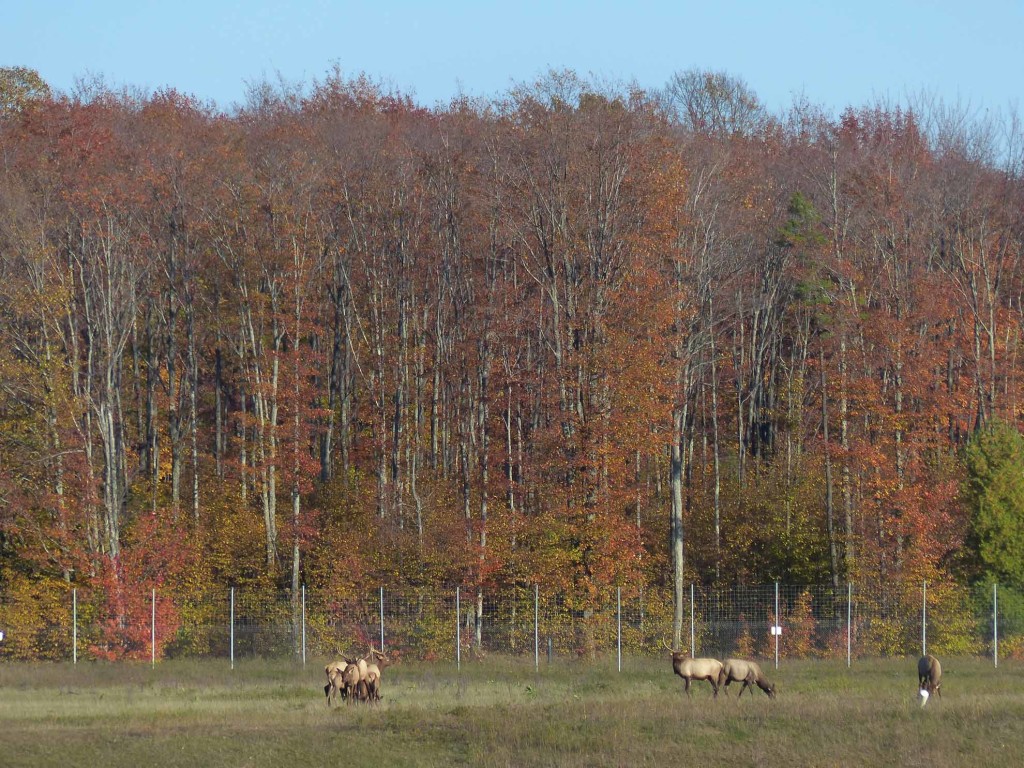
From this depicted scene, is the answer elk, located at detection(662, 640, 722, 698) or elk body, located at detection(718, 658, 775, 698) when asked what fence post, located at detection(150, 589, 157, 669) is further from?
elk body, located at detection(718, 658, 775, 698)

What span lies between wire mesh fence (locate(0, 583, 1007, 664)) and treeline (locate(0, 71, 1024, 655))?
3.55 feet

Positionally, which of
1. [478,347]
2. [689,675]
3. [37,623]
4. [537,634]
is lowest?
[537,634]

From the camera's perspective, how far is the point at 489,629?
119 feet

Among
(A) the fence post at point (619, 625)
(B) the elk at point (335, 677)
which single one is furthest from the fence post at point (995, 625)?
(B) the elk at point (335, 677)

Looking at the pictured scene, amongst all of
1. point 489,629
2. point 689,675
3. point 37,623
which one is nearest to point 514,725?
point 689,675

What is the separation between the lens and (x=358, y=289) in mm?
54500

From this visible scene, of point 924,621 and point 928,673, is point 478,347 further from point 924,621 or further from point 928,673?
point 928,673

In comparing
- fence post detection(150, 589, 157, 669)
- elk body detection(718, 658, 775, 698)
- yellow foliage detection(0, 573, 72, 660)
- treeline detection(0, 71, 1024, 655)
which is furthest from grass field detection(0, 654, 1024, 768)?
treeline detection(0, 71, 1024, 655)

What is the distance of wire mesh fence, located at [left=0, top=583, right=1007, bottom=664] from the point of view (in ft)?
118

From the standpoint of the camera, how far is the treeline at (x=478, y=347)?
40.4 m

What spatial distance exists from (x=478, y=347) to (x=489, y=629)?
1470cm

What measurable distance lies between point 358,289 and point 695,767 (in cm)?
3623

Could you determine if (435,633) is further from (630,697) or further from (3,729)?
(3,729)

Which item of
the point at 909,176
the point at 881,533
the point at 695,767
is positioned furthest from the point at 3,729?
the point at 909,176
